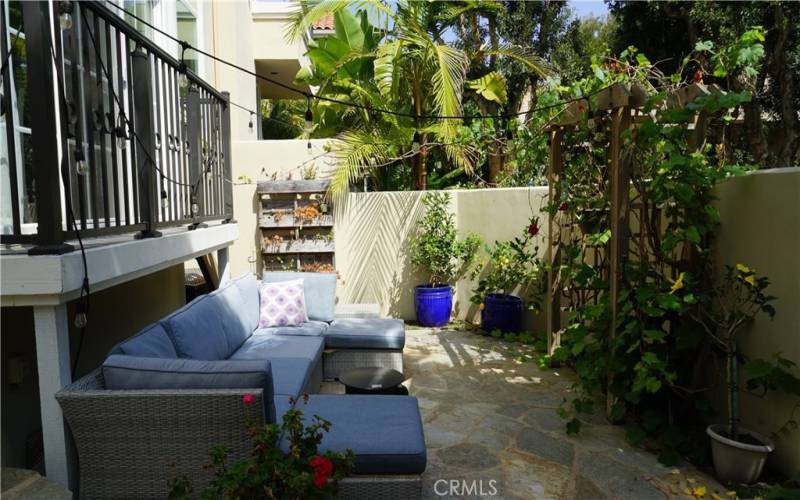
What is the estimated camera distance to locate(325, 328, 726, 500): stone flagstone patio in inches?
123

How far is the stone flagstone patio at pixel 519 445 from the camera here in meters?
3.12

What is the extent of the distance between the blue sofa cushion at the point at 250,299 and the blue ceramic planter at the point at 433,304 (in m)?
2.55

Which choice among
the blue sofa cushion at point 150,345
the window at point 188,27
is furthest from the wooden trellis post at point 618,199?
the window at point 188,27

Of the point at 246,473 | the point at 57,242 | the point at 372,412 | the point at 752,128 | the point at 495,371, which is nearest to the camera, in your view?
the point at 246,473

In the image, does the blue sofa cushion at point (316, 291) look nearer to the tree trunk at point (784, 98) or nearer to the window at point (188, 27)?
the window at point (188, 27)

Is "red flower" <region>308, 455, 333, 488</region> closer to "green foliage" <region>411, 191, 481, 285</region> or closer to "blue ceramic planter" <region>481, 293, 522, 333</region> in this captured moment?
"blue ceramic planter" <region>481, 293, 522, 333</region>

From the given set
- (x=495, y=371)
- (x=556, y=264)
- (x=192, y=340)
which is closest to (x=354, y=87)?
(x=556, y=264)

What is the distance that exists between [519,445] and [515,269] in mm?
3354

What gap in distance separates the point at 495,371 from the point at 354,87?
443cm

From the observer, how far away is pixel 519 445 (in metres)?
3.69

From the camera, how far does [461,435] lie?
3.84 meters

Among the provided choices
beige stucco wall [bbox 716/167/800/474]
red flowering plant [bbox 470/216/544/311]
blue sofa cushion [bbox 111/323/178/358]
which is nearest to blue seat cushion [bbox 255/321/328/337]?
blue sofa cushion [bbox 111/323/178/358]

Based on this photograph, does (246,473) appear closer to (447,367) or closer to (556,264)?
(447,367)

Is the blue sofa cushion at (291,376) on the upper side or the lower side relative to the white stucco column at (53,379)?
lower
